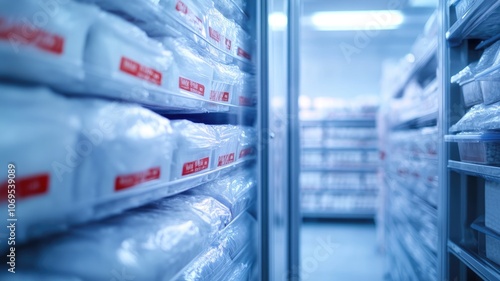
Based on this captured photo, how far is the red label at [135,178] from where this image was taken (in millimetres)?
701

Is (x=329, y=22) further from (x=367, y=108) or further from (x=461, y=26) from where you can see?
(x=461, y=26)

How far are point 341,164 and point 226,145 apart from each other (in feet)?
14.5

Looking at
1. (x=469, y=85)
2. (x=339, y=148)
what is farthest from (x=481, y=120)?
(x=339, y=148)

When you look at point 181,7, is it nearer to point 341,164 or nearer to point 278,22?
point 278,22

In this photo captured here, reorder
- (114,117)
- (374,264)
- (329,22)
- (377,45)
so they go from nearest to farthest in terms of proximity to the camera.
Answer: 1. (114,117)
2. (374,264)
3. (329,22)
4. (377,45)

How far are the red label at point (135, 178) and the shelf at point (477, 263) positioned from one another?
115 cm

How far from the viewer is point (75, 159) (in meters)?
0.61

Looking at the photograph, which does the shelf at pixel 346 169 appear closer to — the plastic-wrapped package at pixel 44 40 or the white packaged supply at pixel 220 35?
the white packaged supply at pixel 220 35

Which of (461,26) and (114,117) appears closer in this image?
(114,117)

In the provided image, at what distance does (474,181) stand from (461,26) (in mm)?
689

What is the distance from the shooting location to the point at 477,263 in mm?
1260

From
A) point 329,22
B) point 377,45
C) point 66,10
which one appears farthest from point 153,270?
point 377,45

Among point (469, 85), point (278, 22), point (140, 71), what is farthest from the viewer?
point (278, 22)

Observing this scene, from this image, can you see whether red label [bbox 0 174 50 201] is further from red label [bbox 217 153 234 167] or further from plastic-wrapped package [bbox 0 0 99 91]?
red label [bbox 217 153 234 167]
